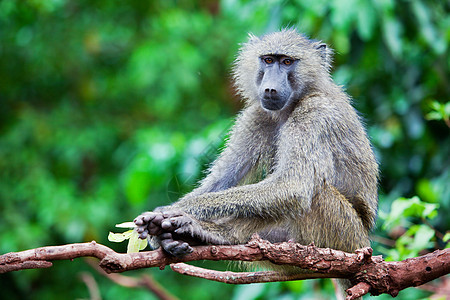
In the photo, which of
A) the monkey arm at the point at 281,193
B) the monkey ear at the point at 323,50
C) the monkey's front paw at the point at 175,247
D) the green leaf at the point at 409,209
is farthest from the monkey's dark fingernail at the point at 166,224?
the monkey ear at the point at 323,50

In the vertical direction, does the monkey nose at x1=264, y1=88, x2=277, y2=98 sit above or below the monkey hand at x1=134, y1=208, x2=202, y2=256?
above

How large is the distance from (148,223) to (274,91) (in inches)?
60.0

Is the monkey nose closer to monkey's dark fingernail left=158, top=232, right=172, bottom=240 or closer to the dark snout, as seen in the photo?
the dark snout

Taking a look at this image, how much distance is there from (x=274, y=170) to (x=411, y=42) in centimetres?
327

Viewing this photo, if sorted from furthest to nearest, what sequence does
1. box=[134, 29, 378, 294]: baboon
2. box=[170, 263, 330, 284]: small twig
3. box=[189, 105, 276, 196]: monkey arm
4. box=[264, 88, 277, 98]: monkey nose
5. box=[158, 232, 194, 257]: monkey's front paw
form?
box=[189, 105, 276, 196]: monkey arm, box=[264, 88, 277, 98]: monkey nose, box=[134, 29, 378, 294]: baboon, box=[170, 263, 330, 284]: small twig, box=[158, 232, 194, 257]: monkey's front paw

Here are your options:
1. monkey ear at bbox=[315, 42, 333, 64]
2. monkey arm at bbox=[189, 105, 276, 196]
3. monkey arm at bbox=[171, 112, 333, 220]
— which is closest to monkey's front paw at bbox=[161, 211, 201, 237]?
monkey arm at bbox=[171, 112, 333, 220]

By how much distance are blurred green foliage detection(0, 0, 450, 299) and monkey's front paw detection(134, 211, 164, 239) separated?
1.77 metres

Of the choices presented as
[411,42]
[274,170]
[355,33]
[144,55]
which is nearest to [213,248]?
[274,170]

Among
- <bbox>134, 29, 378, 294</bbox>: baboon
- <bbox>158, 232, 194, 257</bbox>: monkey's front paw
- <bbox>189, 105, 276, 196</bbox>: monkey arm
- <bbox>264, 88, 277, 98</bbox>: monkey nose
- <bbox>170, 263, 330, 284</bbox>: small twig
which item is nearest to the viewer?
<bbox>158, 232, 194, 257</bbox>: monkey's front paw

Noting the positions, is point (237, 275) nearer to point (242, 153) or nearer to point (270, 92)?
point (242, 153)

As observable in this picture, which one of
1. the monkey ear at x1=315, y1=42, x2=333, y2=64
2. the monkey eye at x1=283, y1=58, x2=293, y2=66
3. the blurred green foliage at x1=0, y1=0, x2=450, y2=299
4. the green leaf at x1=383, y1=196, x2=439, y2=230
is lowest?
the green leaf at x1=383, y1=196, x2=439, y2=230

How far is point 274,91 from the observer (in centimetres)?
418

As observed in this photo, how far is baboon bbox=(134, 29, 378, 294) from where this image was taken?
12.0 feet

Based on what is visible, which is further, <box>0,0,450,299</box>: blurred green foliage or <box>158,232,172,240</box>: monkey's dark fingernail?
<box>0,0,450,299</box>: blurred green foliage
